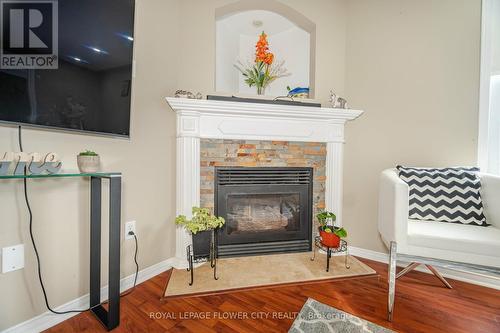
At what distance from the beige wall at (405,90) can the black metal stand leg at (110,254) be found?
6.50 feet

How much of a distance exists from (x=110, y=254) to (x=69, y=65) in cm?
99

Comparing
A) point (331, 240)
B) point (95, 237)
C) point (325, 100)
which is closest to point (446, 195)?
point (331, 240)

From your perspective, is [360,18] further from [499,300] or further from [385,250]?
[499,300]

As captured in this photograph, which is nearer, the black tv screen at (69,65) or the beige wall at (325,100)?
the black tv screen at (69,65)

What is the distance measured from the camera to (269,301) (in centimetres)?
142

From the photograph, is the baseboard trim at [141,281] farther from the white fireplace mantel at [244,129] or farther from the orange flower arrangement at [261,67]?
the orange flower arrangement at [261,67]

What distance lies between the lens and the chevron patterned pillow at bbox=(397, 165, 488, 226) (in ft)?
5.06

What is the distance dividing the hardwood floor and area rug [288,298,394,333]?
5cm

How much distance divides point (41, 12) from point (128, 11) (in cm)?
51

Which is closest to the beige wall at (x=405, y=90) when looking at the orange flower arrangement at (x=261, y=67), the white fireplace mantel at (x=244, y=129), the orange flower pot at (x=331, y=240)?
the white fireplace mantel at (x=244, y=129)

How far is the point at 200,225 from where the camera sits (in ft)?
5.22

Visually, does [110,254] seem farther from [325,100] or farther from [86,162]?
[325,100]

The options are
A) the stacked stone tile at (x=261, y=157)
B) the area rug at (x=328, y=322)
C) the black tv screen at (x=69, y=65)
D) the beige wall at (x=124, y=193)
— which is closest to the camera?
the black tv screen at (x=69, y=65)

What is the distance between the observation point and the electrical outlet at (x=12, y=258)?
3.38 feet
